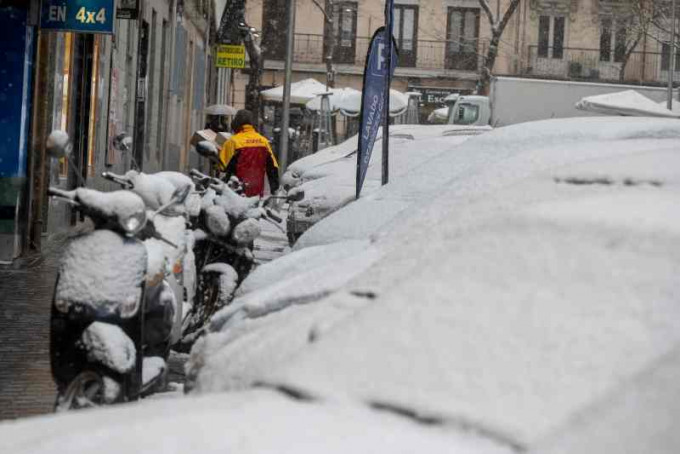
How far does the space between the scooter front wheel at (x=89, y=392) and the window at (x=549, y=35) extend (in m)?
51.1

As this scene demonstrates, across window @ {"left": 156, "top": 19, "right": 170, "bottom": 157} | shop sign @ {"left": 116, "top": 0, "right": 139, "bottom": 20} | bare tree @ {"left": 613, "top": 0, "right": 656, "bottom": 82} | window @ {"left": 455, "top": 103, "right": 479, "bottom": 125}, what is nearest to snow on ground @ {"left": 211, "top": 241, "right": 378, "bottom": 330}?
shop sign @ {"left": 116, "top": 0, "right": 139, "bottom": 20}

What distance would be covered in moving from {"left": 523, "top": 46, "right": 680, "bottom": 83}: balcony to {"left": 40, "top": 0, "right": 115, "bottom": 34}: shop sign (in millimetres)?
42349

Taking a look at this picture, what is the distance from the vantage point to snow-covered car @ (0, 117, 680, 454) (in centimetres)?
249

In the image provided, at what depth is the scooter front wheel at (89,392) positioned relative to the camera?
5109 millimetres

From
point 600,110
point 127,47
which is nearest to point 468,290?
point 127,47

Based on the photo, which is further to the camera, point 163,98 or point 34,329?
point 163,98

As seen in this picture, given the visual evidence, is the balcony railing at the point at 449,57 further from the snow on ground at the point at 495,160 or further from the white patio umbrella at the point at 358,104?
the snow on ground at the point at 495,160

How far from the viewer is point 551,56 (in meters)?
55.1

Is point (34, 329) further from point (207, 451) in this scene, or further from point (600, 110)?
point (600, 110)

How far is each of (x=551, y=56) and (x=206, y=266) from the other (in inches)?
1890

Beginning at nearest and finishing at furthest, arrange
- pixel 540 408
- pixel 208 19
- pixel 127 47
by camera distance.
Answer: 1. pixel 540 408
2. pixel 127 47
3. pixel 208 19

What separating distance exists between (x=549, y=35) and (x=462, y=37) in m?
3.44

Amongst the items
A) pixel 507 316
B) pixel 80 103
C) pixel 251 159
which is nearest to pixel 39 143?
pixel 251 159

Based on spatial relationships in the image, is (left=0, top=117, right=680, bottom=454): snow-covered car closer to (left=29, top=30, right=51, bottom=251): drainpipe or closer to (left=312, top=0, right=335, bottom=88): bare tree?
(left=29, top=30, right=51, bottom=251): drainpipe
